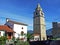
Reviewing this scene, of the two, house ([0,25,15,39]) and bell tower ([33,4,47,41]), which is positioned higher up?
bell tower ([33,4,47,41])

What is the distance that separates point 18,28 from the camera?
6197 centimetres

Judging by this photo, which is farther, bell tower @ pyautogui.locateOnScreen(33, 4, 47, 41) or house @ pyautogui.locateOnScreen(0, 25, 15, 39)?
bell tower @ pyautogui.locateOnScreen(33, 4, 47, 41)

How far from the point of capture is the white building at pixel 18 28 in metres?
60.7

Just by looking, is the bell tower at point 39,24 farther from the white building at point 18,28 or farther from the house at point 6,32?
the house at point 6,32

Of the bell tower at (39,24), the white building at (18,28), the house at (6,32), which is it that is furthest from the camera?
the bell tower at (39,24)

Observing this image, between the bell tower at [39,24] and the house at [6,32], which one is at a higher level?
the bell tower at [39,24]

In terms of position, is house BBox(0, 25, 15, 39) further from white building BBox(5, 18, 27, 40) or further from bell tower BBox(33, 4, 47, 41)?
bell tower BBox(33, 4, 47, 41)

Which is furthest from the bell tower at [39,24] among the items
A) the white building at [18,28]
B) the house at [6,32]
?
the house at [6,32]

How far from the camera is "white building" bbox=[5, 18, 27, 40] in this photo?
199 ft

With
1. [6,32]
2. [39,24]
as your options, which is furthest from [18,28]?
[39,24]

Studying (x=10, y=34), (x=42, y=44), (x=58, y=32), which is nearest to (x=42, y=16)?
(x=58, y=32)

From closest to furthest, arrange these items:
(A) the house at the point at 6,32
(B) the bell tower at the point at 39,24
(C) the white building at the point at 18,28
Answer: (A) the house at the point at 6,32 → (C) the white building at the point at 18,28 → (B) the bell tower at the point at 39,24

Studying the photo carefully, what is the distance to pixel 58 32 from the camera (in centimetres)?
7862

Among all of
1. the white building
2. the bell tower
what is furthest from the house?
the bell tower
